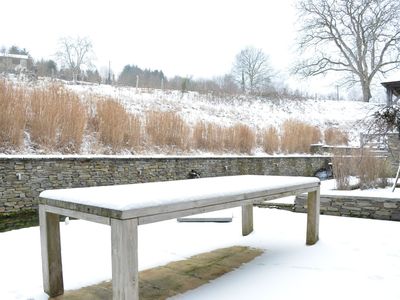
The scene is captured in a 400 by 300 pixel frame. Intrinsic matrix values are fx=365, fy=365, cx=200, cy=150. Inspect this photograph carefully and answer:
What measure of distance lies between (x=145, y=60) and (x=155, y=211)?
3095 centimetres

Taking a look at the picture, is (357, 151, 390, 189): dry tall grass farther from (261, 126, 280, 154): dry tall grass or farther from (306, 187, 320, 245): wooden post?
(261, 126, 280, 154): dry tall grass

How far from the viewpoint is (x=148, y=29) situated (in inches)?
961

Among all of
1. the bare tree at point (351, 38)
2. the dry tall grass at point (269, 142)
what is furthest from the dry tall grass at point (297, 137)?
the bare tree at point (351, 38)

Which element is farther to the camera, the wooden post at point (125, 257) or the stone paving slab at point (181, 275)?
the stone paving slab at point (181, 275)

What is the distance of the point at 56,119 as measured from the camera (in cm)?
712

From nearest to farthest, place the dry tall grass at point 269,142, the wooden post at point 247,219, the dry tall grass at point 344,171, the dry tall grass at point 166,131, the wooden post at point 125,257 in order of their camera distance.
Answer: the wooden post at point 125,257, the wooden post at point 247,219, the dry tall grass at point 344,171, the dry tall grass at point 166,131, the dry tall grass at point 269,142

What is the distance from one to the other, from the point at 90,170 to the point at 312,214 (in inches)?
184

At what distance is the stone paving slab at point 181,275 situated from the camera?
1950mm

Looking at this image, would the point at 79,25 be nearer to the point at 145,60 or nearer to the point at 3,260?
the point at 145,60

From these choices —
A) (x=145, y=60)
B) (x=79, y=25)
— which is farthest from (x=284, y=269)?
(x=145, y=60)

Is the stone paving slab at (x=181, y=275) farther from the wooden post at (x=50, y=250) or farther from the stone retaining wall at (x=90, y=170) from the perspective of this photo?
the stone retaining wall at (x=90, y=170)

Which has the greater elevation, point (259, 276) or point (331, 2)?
point (331, 2)

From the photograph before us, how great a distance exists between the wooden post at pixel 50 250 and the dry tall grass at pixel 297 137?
31.2ft

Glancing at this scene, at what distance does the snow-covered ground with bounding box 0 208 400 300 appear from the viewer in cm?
200
